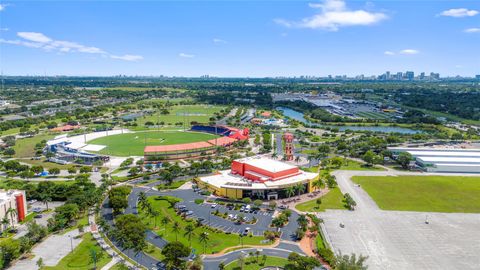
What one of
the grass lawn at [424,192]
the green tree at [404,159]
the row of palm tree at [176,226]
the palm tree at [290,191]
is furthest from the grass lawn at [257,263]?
the green tree at [404,159]

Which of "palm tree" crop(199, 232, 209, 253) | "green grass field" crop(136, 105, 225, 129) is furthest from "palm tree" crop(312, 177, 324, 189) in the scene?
"green grass field" crop(136, 105, 225, 129)

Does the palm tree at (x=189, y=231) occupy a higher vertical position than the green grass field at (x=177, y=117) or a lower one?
lower

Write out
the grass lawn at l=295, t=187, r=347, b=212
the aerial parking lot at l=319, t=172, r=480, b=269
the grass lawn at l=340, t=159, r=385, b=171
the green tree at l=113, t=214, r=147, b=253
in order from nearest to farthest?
the green tree at l=113, t=214, r=147, b=253 < the aerial parking lot at l=319, t=172, r=480, b=269 < the grass lawn at l=295, t=187, r=347, b=212 < the grass lawn at l=340, t=159, r=385, b=171

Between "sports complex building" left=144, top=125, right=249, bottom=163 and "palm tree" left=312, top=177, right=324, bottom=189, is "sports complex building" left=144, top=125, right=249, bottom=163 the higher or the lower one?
the higher one

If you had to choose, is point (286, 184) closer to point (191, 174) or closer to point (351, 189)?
point (351, 189)

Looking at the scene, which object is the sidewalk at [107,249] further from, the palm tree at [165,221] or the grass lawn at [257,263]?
the grass lawn at [257,263]

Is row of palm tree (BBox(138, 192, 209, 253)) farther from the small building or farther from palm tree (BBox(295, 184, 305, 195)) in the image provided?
palm tree (BBox(295, 184, 305, 195))

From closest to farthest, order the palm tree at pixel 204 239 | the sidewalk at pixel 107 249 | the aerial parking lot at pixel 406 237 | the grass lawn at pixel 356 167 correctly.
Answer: the sidewalk at pixel 107 249, the aerial parking lot at pixel 406 237, the palm tree at pixel 204 239, the grass lawn at pixel 356 167
